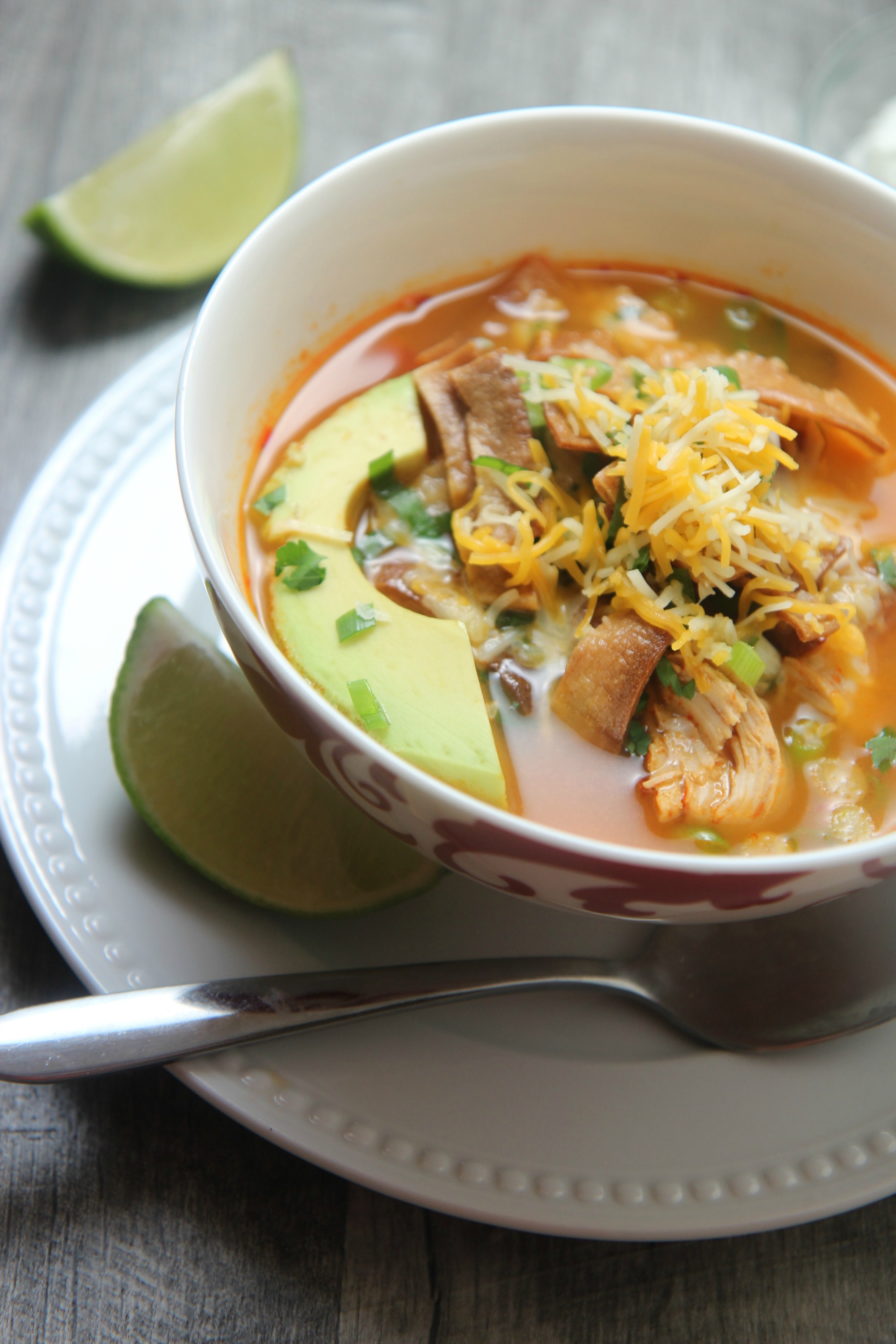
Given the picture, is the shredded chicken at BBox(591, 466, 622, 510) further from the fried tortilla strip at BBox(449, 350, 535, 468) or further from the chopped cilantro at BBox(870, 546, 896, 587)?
the chopped cilantro at BBox(870, 546, 896, 587)

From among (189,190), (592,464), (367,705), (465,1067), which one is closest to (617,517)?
(592,464)

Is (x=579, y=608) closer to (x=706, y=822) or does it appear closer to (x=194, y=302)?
(x=706, y=822)

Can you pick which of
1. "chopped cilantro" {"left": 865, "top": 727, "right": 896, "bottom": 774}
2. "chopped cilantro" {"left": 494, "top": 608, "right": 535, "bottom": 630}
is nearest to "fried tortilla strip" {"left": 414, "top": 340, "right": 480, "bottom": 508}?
"chopped cilantro" {"left": 494, "top": 608, "right": 535, "bottom": 630}

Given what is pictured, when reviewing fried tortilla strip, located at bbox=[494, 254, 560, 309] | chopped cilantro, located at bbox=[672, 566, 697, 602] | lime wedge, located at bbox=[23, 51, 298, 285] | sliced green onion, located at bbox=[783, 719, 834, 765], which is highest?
fried tortilla strip, located at bbox=[494, 254, 560, 309]

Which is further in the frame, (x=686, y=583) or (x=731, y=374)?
(x=731, y=374)

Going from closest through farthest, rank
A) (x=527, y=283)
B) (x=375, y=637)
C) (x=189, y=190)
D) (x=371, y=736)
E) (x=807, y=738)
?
(x=371, y=736), (x=375, y=637), (x=807, y=738), (x=527, y=283), (x=189, y=190)

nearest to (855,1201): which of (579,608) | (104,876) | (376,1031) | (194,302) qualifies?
(376,1031)

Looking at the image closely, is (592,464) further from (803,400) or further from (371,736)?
(371,736)
